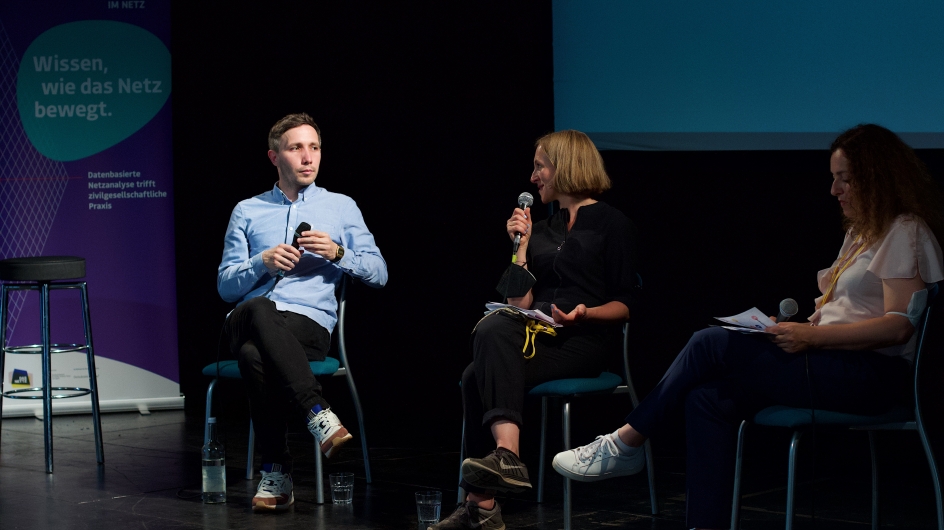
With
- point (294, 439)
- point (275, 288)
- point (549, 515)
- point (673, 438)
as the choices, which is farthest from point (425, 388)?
point (549, 515)

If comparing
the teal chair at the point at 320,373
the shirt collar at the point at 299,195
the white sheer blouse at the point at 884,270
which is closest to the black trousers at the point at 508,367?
the teal chair at the point at 320,373

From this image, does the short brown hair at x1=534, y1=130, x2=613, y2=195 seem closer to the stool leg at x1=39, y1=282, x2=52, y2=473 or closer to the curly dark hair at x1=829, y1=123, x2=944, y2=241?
the curly dark hair at x1=829, y1=123, x2=944, y2=241

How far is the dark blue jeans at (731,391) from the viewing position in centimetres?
228

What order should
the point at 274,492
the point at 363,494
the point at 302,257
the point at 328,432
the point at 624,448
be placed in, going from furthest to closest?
1. the point at 302,257
2. the point at 363,494
3. the point at 274,492
4. the point at 328,432
5. the point at 624,448

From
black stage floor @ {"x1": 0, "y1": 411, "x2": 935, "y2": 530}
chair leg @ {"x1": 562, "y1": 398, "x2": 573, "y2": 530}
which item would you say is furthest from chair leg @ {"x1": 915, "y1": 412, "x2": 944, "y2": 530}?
chair leg @ {"x1": 562, "y1": 398, "x2": 573, "y2": 530}

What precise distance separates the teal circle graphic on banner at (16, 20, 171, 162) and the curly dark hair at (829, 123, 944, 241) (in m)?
3.61

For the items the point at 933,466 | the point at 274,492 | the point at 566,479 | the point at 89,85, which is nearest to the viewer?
the point at 933,466

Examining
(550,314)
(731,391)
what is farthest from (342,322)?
(731,391)

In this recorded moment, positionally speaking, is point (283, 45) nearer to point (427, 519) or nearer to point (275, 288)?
point (275, 288)

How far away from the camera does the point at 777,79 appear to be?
376 cm

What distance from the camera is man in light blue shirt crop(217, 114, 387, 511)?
118 inches

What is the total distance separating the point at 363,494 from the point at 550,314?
2.95 feet

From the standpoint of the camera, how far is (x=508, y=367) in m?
2.68

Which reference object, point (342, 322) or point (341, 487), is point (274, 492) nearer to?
point (341, 487)
